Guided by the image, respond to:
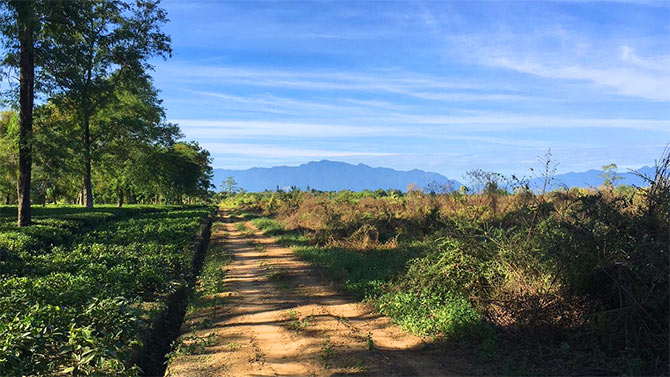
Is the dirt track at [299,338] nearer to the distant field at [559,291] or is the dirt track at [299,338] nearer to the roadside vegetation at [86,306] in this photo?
the distant field at [559,291]

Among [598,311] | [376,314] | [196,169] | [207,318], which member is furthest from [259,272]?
[196,169]

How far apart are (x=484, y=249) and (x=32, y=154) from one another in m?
16.6

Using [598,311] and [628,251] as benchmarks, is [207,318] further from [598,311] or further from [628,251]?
[628,251]

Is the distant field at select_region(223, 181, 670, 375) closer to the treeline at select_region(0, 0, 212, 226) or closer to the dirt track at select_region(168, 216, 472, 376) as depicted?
the dirt track at select_region(168, 216, 472, 376)

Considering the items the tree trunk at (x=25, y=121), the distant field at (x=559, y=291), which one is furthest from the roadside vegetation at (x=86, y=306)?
the tree trunk at (x=25, y=121)

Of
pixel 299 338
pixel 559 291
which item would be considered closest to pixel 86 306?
pixel 299 338

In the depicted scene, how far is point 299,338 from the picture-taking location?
6141 millimetres

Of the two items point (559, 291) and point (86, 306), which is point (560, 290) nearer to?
point (559, 291)

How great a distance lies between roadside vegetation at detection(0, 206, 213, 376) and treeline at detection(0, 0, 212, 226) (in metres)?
6.58

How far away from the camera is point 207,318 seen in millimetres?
7254

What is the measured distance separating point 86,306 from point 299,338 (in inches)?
117

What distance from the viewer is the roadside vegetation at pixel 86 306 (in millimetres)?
4105

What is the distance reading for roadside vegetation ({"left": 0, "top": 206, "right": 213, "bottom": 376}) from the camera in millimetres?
4105

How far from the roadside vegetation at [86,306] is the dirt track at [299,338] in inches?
28.6
